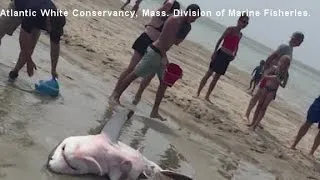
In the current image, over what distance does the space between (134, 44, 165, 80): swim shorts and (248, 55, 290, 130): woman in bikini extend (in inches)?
121

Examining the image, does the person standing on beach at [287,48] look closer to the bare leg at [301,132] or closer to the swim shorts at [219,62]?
the swim shorts at [219,62]

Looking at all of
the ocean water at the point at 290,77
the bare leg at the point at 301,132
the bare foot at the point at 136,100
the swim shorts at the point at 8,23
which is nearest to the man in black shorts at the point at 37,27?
the swim shorts at the point at 8,23

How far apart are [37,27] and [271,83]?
190 inches

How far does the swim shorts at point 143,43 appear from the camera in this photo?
7.96 metres

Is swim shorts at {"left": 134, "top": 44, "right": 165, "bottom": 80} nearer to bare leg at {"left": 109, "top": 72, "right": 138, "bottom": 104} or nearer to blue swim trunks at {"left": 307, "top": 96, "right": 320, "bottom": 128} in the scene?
bare leg at {"left": 109, "top": 72, "right": 138, "bottom": 104}

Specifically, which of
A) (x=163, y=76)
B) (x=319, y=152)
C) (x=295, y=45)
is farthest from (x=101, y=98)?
(x=319, y=152)

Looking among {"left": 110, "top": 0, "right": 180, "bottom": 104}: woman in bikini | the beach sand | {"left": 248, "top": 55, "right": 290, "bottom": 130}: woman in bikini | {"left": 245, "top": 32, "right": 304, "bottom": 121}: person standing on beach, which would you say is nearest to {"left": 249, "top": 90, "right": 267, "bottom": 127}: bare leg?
{"left": 248, "top": 55, "right": 290, "bottom": 130}: woman in bikini

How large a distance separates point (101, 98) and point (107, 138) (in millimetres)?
2909

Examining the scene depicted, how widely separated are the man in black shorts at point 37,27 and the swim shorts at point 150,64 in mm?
1250

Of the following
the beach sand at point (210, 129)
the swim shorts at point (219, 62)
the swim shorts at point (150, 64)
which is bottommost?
the beach sand at point (210, 129)

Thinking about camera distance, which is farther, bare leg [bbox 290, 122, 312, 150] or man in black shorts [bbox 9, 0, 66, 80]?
bare leg [bbox 290, 122, 312, 150]

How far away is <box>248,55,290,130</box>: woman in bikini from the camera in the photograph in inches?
385

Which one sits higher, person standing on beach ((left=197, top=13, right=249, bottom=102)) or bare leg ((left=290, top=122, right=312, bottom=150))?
person standing on beach ((left=197, top=13, right=249, bottom=102))

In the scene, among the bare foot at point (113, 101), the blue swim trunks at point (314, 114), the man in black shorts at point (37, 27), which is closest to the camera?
the man in black shorts at point (37, 27)
